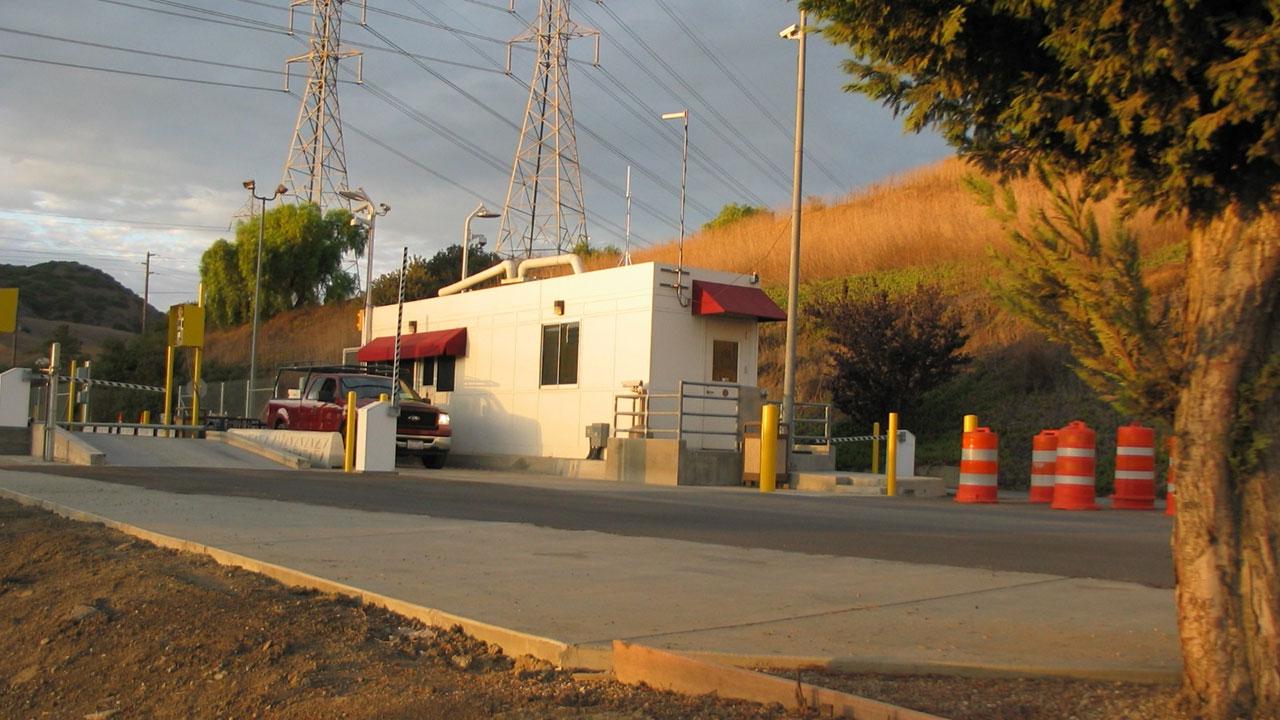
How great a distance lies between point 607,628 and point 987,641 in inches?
70.9

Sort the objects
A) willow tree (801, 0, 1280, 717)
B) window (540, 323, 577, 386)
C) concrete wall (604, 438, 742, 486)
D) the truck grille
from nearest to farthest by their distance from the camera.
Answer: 1. willow tree (801, 0, 1280, 717)
2. concrete wall (604, 438, 742, 486)
3. window (540, 323, 577, 386)
4. the truck grille

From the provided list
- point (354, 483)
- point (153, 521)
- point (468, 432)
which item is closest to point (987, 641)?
point (153, 521)

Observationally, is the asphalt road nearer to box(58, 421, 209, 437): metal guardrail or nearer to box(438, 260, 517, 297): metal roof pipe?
box(58, 421, 209, 437): metal guardrail

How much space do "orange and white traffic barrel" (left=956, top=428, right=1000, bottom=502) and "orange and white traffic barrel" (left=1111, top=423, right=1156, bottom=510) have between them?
1676 mm

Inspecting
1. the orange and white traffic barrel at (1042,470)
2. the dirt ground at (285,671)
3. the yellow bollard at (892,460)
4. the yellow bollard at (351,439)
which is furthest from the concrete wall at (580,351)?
the dirt ground at (285,671)

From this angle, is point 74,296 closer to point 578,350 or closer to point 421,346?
point 421,346

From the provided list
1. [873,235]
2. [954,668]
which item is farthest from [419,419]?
[954,668]

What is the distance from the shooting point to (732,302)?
22.0m

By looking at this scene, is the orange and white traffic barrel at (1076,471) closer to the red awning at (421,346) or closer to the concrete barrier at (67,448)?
the red awning at (421,346)

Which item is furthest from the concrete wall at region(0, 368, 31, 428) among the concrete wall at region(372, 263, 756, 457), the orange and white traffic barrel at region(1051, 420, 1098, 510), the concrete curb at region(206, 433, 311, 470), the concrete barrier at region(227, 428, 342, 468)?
the orange and white traffic barrel at region(1051, 420, 1098, 510)

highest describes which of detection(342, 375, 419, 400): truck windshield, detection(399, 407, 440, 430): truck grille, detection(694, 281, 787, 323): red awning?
detection(694, 281, 787, 323): red awning

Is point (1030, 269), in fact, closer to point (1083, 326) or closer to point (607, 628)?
point (1083, 326)

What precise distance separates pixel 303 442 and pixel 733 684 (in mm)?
19870

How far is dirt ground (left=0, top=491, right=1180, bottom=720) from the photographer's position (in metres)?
4.37
